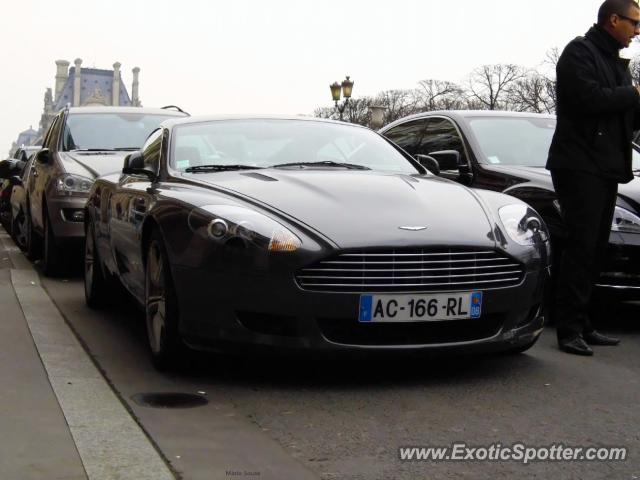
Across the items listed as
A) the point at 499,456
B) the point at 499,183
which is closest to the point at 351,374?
the point at 499,456

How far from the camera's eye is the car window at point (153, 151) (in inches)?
228

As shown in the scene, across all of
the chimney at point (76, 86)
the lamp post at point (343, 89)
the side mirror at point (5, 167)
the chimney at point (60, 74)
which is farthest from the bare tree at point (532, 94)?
the chimney at point (60, 74)

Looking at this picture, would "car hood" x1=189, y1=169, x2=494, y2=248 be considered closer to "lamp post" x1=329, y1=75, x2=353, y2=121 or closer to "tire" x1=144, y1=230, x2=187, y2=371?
"tire" x1=144, y1=230, x2=187, y2=371

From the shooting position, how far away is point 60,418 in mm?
3803

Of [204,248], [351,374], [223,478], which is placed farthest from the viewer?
[351,374]

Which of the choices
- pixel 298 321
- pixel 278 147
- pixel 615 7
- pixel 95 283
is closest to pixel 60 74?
pixel 95 283

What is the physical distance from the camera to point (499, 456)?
3432 mm

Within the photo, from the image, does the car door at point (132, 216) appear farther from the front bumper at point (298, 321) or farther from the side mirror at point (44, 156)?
the side mirror at point (44, 156)

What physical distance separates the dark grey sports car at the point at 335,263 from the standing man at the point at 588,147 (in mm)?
572

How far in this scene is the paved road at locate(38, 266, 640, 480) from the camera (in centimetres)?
332

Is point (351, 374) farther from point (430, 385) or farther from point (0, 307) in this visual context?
point (0, 307)

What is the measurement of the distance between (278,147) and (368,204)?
1219mm

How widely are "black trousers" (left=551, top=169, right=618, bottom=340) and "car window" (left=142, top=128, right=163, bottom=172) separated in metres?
2.25

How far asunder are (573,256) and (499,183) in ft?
4.66
